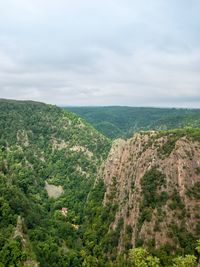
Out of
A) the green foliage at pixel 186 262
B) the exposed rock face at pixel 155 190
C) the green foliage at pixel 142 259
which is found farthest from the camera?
the exposed rock face at pixel 155 190

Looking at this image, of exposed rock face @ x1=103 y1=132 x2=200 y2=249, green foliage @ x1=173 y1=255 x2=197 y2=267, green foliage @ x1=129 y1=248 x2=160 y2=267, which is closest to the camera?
green foliage @ x1=173 y1=255 x2=197 y2=267

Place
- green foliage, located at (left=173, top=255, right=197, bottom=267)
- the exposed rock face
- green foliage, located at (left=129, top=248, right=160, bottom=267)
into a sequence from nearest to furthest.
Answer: green foliage, located at (left=173, top=255, right=197, bottom=267) → green foliage, located at (left=129, top=248, right=160, bottom=267) → the exposed rock face

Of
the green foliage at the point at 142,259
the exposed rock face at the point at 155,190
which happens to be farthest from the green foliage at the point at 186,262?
the exposed rock face at the point at 155,190

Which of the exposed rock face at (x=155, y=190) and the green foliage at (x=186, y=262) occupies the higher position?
the exposed rock face at (x=155, y=190)

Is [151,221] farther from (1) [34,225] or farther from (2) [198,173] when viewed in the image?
(1) [34,225]

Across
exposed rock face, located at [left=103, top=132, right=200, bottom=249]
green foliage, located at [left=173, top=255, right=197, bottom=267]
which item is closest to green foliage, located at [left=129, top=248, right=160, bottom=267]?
green foliage, located at [left=173, top=255, right=197, bottom=267]

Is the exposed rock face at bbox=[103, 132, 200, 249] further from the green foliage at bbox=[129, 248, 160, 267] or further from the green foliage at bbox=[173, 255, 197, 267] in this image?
the green foliage at bbox=[173, 255, 197, 267]

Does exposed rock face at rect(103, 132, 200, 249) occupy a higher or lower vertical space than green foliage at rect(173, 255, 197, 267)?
higher

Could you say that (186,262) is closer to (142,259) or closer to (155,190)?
(142,259)

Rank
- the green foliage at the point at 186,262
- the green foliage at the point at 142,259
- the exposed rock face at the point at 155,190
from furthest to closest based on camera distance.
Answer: the exposed rock face at the point at 155,190 < the green foliage at the point at 142,259 < the green foliage at the point at 186,262

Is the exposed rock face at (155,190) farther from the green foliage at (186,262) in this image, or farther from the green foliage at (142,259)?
the green foliage at (186,262)
